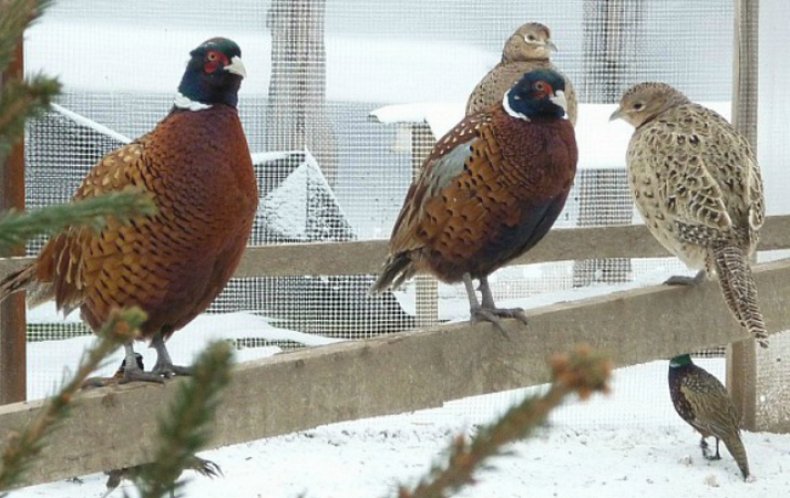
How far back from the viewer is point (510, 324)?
2594 millimetres

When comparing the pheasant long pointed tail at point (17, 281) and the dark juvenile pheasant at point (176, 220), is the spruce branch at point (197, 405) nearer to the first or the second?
the dark juvenile pheasant at point (176, 220)

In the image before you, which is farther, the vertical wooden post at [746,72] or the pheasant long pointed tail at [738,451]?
the vertical wooden post at [746,72]

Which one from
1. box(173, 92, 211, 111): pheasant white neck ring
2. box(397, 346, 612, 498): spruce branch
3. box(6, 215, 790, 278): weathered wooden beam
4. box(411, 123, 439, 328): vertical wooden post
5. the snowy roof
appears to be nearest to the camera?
box(397, 346, 612, 498): spruce branch

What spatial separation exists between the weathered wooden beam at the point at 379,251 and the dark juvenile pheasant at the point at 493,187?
0.48 meters

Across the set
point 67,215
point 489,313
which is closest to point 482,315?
point 489,313

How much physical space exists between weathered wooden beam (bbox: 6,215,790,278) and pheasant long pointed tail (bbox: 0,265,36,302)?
0.78m

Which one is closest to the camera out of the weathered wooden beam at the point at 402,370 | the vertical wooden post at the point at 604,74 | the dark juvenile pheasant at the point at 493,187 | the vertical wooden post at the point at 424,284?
the weathered wooden beam at the point at 402,370

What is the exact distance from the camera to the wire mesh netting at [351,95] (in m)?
3.86

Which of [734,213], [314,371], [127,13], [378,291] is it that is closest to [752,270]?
[734,213]

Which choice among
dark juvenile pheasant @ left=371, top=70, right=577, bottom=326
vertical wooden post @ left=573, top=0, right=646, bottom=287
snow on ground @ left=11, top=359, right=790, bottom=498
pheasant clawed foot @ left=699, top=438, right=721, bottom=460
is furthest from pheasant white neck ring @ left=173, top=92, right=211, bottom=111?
pheasant clawed foot @ left=699, top=438, right=721, bottom=460

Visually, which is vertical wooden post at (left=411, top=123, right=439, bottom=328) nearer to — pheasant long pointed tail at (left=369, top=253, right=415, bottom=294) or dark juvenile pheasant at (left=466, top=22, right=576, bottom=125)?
dark juvenile pheasant at (left=466, top=22, right=576, bottom=125)

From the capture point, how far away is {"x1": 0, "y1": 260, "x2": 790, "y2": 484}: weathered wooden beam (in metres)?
1.90

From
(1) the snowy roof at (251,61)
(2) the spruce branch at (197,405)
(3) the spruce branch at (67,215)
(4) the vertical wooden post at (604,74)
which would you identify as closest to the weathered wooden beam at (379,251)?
(4) the vertical wooden post at (604,74)

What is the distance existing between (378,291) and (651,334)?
Answer: 28.5 inches
